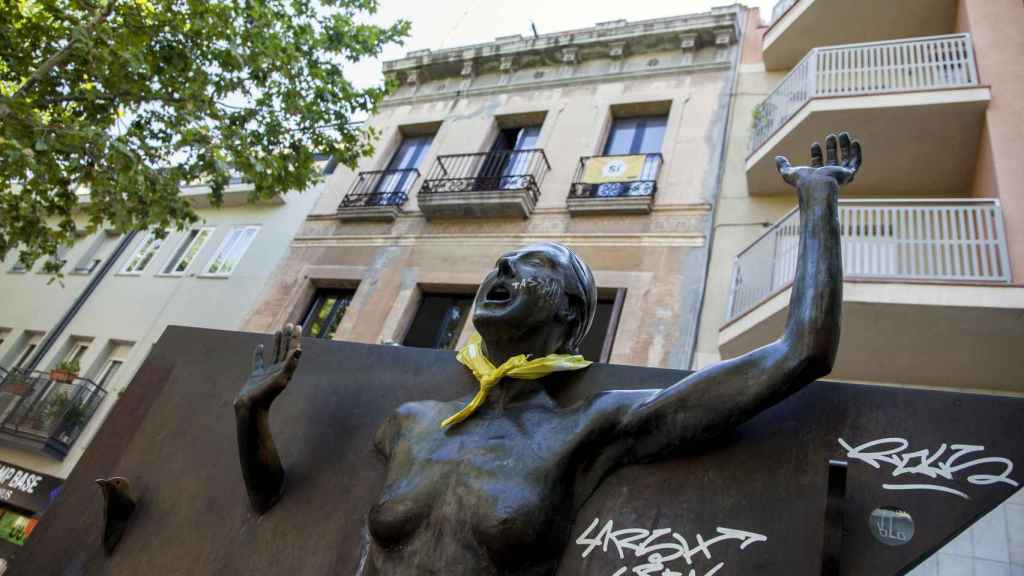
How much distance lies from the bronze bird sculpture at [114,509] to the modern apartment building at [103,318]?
1118cm

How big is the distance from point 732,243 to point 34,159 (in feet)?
32.4

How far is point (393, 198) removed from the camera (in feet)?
43.8

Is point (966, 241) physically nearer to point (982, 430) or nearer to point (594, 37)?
point (982, 430)

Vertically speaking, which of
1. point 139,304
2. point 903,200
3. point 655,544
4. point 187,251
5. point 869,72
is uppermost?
point 869,72

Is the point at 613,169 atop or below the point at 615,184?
atop

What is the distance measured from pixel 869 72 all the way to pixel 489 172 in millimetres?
6841

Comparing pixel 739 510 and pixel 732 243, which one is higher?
pixel 732 243

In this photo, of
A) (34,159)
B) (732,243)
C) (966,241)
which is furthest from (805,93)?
(34,159)

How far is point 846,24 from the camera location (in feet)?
35.4

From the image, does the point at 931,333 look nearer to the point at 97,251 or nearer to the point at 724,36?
the point at 724,36

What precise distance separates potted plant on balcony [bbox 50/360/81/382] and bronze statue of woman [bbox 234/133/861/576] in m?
15.0

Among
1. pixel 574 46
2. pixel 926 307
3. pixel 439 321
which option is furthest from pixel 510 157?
pixel 926 307

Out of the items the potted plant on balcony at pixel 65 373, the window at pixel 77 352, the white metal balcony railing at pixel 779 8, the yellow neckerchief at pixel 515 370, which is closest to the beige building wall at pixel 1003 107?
the white metal balcony railing at pixel 779 8

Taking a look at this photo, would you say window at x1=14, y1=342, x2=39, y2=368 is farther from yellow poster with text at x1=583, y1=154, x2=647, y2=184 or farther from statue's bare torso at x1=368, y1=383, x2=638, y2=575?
statue's bare torso at x1=368, y1=383, x2=638, y2=575
